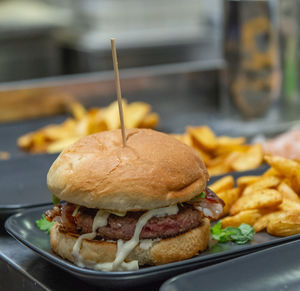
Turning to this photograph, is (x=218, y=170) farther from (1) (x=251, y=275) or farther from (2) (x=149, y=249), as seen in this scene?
(1) (x=251, y=275)

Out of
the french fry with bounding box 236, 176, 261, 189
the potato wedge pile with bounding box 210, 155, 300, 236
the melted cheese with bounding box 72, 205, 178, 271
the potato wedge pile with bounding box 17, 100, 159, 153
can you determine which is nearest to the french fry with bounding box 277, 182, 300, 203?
the potato wedge pile with bounding box 210, 155, 300, 236

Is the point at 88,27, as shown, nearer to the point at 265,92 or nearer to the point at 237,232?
the point at 265,92

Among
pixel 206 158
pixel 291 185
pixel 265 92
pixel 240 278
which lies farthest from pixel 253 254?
pixel 265 92

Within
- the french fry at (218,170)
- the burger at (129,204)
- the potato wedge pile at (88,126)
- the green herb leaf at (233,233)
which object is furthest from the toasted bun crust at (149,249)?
the potato wedge pile at (88,126)

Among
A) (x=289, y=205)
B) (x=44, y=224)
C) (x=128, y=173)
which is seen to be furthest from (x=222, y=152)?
(x=128, y=173)

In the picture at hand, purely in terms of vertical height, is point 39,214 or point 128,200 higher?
point 128,200

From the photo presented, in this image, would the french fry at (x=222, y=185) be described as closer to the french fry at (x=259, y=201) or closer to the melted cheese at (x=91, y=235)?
the french fry at (x=259, y=201)

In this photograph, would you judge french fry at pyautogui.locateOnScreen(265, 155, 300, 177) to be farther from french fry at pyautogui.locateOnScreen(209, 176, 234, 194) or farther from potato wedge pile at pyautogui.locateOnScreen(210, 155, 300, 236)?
french fry at pyautogui.locateOnScreen(209, 176, 234, 194)
